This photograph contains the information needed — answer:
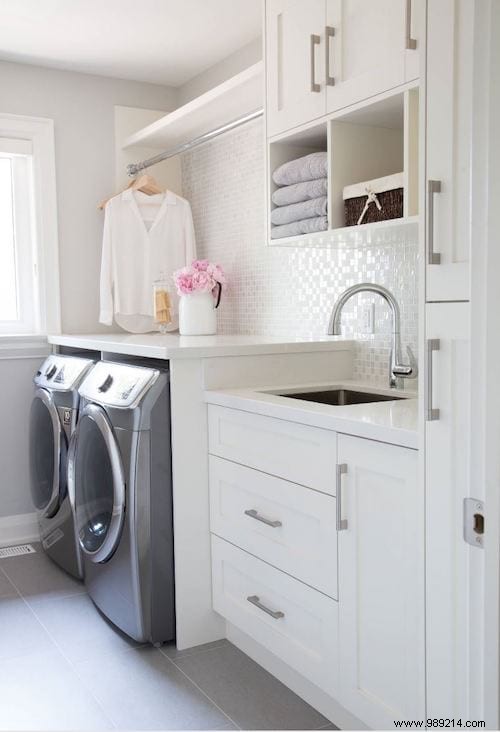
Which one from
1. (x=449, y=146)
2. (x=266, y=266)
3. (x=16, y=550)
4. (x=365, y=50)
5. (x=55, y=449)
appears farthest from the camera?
(x=16, y=550)

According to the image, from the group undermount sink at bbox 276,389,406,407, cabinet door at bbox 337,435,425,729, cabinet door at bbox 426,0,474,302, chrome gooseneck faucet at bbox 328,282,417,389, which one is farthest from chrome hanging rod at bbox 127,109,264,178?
cabinet door at bbox 337,435,425,729

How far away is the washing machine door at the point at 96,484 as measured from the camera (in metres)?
2.41

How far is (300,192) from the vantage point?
233cm

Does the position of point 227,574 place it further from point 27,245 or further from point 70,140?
point 70,140

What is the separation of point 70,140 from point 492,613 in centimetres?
328

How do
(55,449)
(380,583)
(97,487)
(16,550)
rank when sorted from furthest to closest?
(16,550)
(55,449)
(97,487)
(380,583)

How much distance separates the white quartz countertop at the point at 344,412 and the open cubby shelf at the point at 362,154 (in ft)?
1.62

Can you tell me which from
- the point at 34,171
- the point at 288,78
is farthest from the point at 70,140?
the point at 288,78

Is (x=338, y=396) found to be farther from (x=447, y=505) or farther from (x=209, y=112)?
(x=209, y=112)

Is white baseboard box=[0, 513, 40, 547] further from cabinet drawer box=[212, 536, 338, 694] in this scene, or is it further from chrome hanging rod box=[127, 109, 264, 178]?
chrome hanging rod box=[127, 109, 264, 178]

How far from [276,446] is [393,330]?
0.57m

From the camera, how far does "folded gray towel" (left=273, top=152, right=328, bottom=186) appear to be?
225 cm

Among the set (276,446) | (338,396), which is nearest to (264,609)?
(276,446)

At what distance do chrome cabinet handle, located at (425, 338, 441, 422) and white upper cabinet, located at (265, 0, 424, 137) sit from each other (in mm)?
861
